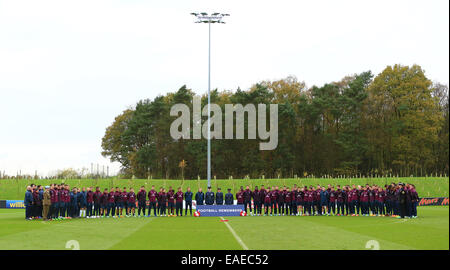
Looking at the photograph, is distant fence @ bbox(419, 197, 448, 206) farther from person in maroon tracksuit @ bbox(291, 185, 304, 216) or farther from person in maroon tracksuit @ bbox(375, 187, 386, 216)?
person in maroon tracksuit @ bbox(291, 185, 304, 216)

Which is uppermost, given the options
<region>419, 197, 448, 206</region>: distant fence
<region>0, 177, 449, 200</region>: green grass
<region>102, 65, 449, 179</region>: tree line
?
<region>102, 65, 449, 179</region>: tree line

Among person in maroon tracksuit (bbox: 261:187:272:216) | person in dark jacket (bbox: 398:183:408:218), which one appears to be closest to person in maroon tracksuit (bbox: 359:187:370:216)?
person in dark jacket (bbox: 398:183:408:218)

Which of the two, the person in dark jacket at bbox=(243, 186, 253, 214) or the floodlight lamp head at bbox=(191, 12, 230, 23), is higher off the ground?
the floodlight lamp head at bbox=(191, 12, 230, 23)

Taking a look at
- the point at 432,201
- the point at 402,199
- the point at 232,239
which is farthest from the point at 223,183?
the point at 232,239

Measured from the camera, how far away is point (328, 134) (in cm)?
6425

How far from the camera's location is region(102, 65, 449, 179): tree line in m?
60.4

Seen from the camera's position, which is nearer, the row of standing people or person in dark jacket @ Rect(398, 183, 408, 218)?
person in dark jacket @ Rect(398, 183, 408, 218)

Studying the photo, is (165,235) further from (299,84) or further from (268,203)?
(299,84)

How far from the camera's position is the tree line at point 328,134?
60.4 meters

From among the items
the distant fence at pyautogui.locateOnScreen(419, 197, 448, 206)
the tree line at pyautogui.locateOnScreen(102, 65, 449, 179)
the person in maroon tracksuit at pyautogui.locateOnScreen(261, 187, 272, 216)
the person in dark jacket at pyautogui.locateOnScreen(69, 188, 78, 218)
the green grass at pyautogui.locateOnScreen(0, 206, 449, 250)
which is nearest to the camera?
the green grass at pyautogui.locateOnScreen(0, 206, 449, 250)

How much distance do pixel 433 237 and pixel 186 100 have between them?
53.7m

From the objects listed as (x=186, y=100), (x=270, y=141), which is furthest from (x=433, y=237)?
(x=186, y=100)

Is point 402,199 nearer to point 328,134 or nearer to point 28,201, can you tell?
point 28,201

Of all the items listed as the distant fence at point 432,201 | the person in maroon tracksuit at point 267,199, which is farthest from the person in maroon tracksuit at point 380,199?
the distant fence at point 432,201
